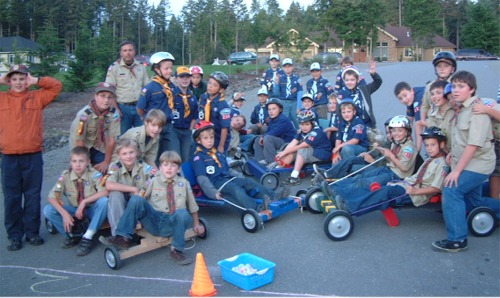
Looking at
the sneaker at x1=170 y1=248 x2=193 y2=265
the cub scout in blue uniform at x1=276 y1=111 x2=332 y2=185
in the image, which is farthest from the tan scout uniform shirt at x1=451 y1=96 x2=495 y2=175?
the cub scout in blue uniform at x1=276 y1=111 x2=332 y2=185

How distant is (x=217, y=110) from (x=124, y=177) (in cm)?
291

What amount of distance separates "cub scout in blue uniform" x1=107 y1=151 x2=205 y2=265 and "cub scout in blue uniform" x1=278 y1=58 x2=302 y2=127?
6463 mm

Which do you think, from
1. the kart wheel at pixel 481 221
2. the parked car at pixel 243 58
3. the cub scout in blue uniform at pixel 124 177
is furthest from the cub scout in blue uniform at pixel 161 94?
the parked car at pixel 243 58

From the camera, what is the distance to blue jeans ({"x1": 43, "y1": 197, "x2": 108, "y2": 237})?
18.3 feet

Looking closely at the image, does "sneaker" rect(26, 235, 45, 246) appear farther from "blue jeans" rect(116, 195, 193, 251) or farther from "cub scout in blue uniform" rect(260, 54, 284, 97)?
"cub scout in blue uniform" rect(260, 54, 284, 97)

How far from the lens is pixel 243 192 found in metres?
6.45

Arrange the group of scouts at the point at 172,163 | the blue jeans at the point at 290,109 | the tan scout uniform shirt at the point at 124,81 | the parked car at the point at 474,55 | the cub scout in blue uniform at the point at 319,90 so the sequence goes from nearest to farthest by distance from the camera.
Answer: the group of scouts at the point at 172,163, the tan scout uniform shirt at the point at 124,81, the cub scout in blue uniform at the point at 319,90, the blue jeans at the point at 290,109, the parked car at the point at 474,55

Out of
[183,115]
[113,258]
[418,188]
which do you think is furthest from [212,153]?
[418,188]

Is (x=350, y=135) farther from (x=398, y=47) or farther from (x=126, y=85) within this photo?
(x=398, y=47)

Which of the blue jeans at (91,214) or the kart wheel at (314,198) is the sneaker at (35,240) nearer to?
the blue jeans at (91,214)

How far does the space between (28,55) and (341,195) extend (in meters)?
20.3

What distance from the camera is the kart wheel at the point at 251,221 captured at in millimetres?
6031

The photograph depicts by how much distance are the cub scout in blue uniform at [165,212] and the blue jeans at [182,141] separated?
1.89 meters

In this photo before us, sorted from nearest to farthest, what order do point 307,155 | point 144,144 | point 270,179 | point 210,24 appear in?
point 144,144 → point 270,179 → point 307,155 → point 210,24
